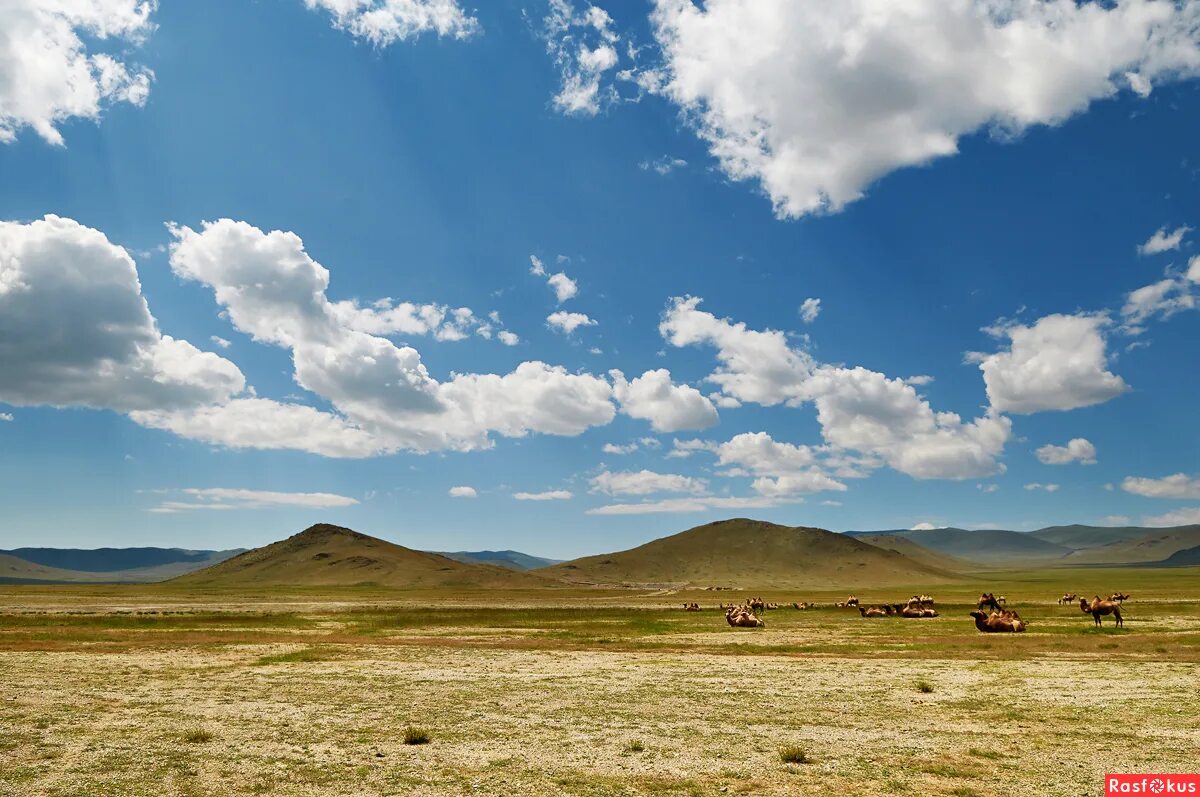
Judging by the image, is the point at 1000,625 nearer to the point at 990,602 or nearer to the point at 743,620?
the point at 743,620

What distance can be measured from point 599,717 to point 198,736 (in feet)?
34.8

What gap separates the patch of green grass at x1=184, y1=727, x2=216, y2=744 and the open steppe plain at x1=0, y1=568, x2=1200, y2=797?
0.07 m

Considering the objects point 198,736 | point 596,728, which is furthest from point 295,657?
point 596,728

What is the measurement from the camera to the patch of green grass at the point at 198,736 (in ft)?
57.5

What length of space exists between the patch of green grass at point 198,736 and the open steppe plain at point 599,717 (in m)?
0.07

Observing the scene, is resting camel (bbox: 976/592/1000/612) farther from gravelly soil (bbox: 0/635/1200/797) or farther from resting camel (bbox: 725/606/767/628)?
gravelly soil (bbox: 0/635/1200/797)

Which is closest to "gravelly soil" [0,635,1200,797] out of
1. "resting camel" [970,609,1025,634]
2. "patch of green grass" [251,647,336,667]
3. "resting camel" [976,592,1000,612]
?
"patch of green grass" [251,647,336,667]

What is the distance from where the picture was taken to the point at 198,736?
58.2ft

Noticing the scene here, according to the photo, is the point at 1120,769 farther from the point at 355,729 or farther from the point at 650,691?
the point at 355,729

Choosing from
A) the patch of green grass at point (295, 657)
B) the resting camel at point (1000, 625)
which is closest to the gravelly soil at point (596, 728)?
the patch of green grass at point (295, 657)

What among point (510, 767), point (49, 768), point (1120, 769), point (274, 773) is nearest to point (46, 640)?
point (49, 768)

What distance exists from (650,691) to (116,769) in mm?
16270

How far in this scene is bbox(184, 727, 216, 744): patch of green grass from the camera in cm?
1753

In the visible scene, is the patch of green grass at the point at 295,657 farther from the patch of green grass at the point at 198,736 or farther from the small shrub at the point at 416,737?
the small shrub at the point at 416,737
